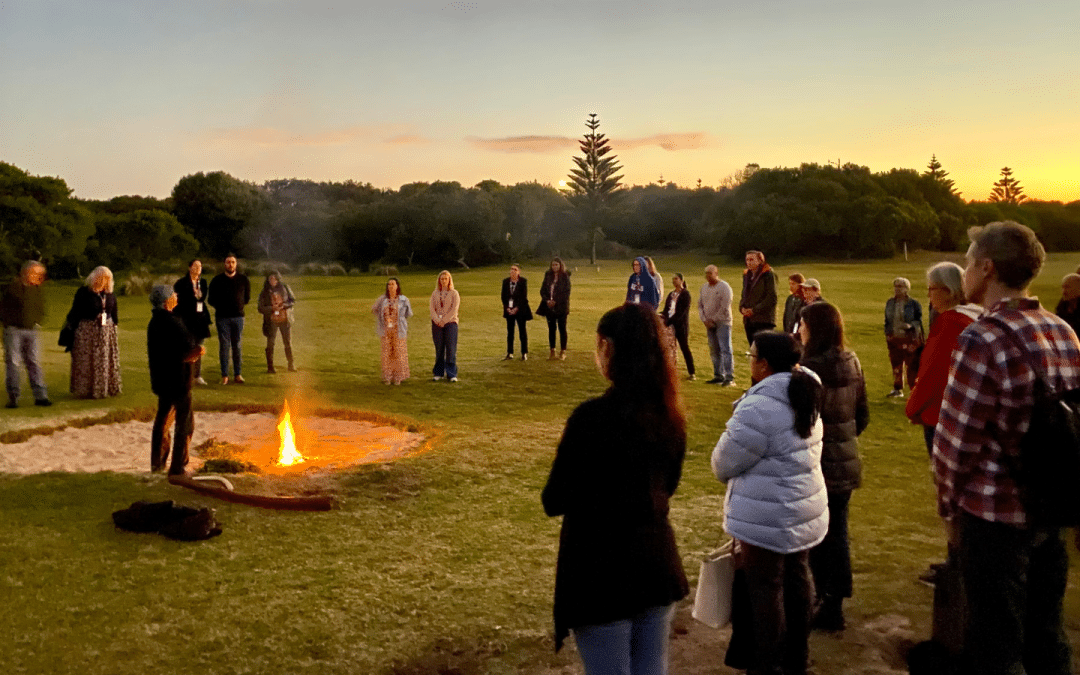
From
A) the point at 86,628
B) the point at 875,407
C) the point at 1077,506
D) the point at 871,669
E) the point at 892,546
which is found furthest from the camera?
the point at 875,407

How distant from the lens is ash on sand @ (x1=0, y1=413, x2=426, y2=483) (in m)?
9.18

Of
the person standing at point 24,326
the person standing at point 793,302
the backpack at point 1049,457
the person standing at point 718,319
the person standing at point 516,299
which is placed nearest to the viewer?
the backpack at point 1049,457

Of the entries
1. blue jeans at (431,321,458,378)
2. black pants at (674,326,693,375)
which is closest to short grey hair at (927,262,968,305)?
black pants at (674,326,693,375)

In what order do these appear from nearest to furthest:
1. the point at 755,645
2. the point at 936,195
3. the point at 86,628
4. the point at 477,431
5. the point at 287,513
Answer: the point at 755,645 < the point at 86,628 < the point at 287,513 < the point at 477,431 < the point at 936,195

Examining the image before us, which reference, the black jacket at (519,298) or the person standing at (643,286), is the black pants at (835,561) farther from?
the black jacket at (519,298)

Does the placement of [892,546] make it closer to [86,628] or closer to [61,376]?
[86,628]

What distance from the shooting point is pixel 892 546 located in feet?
21.8

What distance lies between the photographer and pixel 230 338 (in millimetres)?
14148

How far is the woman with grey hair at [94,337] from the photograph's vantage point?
12.4 meters

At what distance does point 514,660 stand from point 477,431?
6.15 metres

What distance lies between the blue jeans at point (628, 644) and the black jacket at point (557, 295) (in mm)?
13518

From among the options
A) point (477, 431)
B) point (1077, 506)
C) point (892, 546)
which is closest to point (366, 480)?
point (477, 431)

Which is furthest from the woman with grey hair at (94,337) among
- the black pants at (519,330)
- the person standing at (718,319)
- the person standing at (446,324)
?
the person standing at (718,319)

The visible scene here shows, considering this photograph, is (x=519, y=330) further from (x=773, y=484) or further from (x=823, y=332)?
(x=773, y=484)
